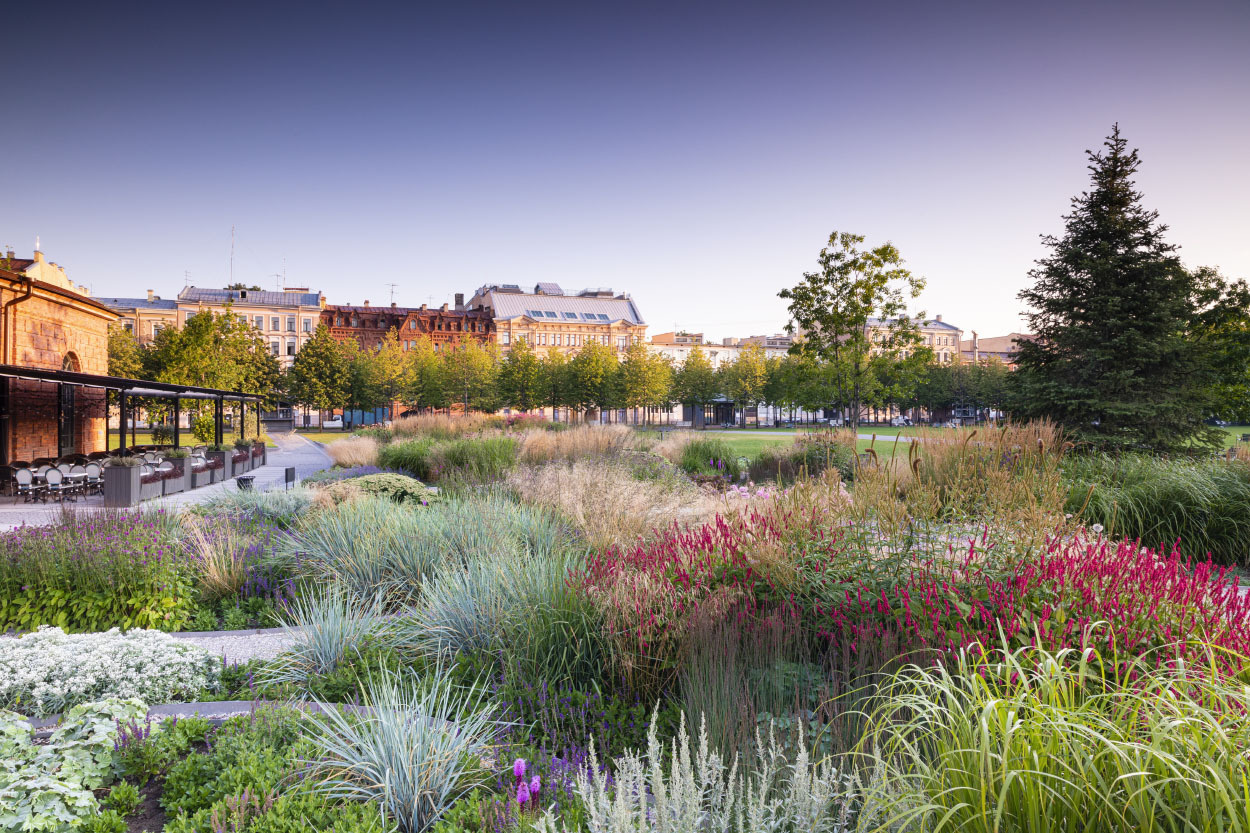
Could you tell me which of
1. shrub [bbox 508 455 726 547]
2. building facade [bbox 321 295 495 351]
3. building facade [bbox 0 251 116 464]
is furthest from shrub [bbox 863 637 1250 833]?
building facade [bbox 321 295 495 351]

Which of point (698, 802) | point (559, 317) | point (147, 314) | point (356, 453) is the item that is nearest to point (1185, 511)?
point (698, 802)

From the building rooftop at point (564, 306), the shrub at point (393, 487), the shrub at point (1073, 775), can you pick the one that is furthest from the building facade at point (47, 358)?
the building rooftop at point (564, 306)

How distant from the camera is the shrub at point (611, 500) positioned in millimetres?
5426

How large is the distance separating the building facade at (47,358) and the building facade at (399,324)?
51.4 metres

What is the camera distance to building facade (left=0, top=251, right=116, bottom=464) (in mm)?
16266

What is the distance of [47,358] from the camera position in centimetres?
1819

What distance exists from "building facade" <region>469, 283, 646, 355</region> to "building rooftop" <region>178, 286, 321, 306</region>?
70.3 feet

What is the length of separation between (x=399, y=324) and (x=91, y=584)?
246ft

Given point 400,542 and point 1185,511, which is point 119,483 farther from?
point 1185,511

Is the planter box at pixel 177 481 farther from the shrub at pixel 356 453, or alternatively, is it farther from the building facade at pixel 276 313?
the building facade at pixel 276 313

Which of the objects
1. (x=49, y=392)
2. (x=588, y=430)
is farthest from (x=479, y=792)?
(x=49, y=392)

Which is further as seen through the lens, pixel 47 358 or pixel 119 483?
pixel 47 358

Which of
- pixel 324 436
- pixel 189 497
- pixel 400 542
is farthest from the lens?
pixel 324 436

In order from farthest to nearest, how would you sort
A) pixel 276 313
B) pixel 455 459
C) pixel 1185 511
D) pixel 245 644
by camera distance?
pixel 276 313
pixel 455 459
pixel 1185 511
pixel 245 644
